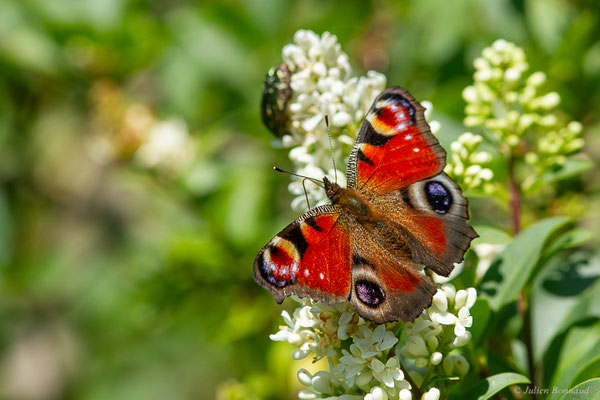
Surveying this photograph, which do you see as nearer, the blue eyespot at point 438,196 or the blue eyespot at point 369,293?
the blue eyespot at point 369,293

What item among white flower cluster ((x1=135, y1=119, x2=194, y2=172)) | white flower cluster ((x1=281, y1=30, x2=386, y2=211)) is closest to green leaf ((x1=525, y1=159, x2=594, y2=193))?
white flower cluster ((x1=281, y1=30, x2=386, y2=211))

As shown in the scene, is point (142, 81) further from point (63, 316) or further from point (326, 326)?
point (326, 326)

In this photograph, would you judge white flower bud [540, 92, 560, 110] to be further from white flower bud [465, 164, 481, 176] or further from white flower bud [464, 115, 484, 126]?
white flower bud [465, 164, 481, 176]

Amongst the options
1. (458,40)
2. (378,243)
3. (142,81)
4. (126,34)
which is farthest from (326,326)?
(142,81)

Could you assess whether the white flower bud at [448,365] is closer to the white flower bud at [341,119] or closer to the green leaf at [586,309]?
the green leaf at [586,309]

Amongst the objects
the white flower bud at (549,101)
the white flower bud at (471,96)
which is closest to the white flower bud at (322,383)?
the white flower bud at (471,96)

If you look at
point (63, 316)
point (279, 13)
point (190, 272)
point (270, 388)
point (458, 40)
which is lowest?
point (270, 388)
